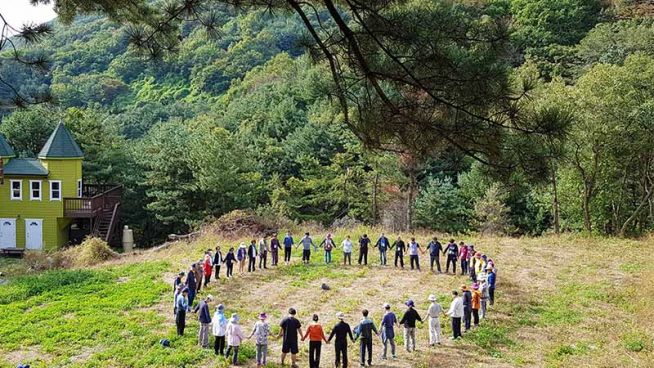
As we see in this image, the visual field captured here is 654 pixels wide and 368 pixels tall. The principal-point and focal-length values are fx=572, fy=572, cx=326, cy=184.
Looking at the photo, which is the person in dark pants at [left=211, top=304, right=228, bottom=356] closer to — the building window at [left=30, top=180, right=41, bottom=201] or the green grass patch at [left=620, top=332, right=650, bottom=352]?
the green grass patch at [left=620, top=332, right=650, bottom=352]

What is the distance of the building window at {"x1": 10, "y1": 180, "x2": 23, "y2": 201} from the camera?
110 feet

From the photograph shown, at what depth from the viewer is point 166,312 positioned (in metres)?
17.4

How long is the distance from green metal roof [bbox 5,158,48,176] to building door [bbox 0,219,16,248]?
2877 millimetres

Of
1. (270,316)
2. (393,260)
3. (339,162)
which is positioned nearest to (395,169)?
(339,162)

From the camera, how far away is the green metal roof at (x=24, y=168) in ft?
109

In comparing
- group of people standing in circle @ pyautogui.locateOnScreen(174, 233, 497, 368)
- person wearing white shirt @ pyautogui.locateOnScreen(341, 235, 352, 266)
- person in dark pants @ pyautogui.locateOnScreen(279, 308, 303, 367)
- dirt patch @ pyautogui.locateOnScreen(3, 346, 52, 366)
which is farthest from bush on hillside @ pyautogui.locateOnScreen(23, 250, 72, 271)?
person in dark pants @ pyautogui.locateOnScreen(279, 308, 303, 367)

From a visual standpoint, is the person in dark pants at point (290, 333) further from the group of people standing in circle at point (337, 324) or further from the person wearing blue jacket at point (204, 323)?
the person wearing blue jacket at point (204, 323)

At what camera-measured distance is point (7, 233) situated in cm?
3369

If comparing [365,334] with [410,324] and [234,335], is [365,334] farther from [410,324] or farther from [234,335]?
[234,335]

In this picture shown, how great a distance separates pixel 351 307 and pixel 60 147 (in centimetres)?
2346

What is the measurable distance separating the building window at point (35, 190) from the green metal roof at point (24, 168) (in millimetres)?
573

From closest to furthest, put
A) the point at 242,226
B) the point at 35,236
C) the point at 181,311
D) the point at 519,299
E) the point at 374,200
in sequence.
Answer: the point at 181,311
the point at 519,299
the point at 242,226
the point at 35,236
the point at 374,200

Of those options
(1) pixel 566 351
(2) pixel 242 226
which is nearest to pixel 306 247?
(2) pixel 242 226

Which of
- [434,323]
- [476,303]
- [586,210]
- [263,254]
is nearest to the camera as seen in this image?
[434,323]
